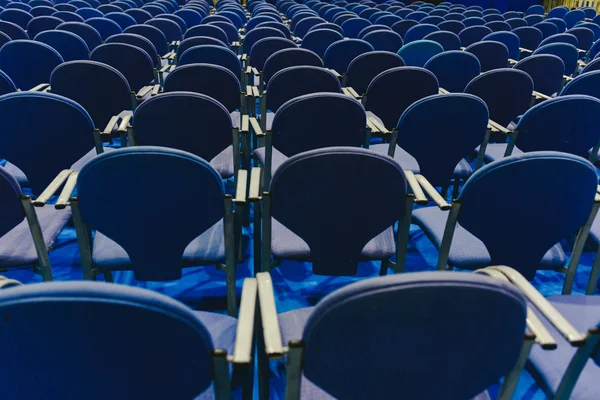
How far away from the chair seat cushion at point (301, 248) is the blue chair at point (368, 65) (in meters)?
2.42

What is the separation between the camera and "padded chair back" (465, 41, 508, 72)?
4957 millimetres

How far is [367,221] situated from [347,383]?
0.81 m

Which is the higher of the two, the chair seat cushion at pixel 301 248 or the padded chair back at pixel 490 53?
the padded chair back at pixel 490 53

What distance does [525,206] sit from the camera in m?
1.64

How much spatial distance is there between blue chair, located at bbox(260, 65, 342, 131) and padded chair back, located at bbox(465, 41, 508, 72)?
2.50 meters

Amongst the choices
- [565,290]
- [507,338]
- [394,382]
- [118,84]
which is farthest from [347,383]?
[118,84]

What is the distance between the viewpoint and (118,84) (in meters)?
3.29

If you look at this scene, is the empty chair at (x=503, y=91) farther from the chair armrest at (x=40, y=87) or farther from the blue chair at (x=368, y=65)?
the chair armrest at (x=40, y=87)

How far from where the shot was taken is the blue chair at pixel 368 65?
407cm

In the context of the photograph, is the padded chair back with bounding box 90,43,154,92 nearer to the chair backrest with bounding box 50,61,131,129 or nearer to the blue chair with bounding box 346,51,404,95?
the chair backrest with bounding box 50,61,131,129

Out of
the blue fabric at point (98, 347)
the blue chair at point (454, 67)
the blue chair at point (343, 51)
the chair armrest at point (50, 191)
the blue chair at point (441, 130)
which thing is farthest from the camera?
the blue chair at point (343, 51)

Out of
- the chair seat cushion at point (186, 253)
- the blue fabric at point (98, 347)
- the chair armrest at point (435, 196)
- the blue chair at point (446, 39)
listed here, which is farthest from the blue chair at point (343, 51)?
the blue fabric at point (98, 347)

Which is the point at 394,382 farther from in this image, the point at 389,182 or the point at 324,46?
the point at 324,46

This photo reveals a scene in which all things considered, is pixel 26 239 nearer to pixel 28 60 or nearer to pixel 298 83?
pixel 298 83
